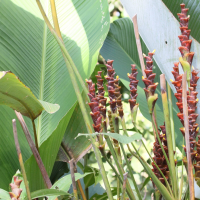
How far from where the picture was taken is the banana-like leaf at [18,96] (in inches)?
10.6

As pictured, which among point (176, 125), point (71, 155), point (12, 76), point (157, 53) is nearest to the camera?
point (12, 76)

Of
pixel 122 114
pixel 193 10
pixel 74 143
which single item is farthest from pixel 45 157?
pixel 193 10

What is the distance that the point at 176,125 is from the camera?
2.19 feet

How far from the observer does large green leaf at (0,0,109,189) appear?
51 cm

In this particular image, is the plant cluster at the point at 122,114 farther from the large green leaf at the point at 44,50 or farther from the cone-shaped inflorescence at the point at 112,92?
the large green leaf at the point at 44,50

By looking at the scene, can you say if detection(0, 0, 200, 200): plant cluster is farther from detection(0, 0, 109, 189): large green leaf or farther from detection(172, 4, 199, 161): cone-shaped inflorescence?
detection(0, 0, 109, 189): large green leaf

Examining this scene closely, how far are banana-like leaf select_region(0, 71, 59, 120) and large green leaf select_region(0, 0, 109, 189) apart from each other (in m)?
0.16

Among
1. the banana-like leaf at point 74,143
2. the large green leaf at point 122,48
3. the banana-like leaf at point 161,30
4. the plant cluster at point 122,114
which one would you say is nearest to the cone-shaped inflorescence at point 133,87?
the plant cluster at point 122,114

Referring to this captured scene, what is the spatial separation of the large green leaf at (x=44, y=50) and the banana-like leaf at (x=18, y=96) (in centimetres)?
16

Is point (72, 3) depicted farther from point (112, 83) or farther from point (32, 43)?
point (112, 83)

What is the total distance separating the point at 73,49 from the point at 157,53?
268mm

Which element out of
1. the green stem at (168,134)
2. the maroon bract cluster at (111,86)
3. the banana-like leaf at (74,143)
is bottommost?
the banana-like leaf at (74,143)

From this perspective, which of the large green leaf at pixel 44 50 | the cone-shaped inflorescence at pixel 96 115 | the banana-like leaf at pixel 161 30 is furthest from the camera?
the large green leaf at pixel 44 50

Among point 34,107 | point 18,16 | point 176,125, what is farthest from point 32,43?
point 176,125
